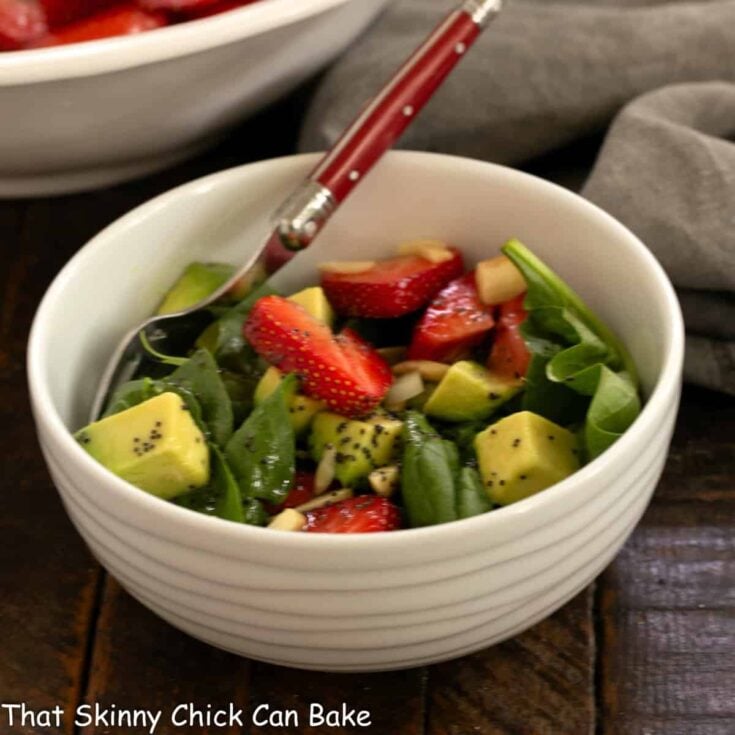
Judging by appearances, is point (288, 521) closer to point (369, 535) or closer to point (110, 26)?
point (369, 535)

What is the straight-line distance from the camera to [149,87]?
771 mm

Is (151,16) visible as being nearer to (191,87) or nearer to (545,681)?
(191,87)

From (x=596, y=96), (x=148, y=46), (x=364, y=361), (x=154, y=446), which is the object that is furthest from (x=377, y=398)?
(x=596, y=96)

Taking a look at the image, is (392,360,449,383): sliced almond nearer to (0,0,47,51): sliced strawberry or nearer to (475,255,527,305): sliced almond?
(475,255,527,305): sliced almond

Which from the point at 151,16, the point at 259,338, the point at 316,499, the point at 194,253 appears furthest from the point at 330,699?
the point at 151,16

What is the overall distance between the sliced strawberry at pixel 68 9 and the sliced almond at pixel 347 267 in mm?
225

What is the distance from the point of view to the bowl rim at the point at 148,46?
0.71m

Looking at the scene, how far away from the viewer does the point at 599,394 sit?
0.64 m

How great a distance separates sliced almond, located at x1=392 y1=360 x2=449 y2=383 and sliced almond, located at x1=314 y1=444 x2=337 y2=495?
0.08 metres

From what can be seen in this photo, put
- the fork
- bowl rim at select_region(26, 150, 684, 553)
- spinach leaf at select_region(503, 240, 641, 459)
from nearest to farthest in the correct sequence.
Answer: bowl rim at select_region(26, 150, 684, 553)
spinach leaf at select_region(503, 240, 641, 459)
the fork

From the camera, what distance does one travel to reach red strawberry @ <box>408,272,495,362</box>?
0.73 metres

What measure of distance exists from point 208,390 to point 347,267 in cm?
15

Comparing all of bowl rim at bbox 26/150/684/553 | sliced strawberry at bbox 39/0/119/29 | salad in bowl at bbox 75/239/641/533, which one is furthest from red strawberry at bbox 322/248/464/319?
sliced strawberry at bbox 39/0/119/29

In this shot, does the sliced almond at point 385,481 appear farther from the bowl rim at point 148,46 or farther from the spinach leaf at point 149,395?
the bowl rim at point 148,46
